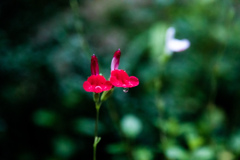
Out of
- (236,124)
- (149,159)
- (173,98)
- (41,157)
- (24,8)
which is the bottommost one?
(149,159)

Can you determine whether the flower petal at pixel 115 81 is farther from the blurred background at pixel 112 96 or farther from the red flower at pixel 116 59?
the blurred background at pixel 112 96

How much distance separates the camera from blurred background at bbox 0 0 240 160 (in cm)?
145

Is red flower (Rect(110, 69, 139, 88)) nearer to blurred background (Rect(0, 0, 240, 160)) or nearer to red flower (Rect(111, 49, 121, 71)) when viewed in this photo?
red flower (Rect(111, 49, 121, 71))

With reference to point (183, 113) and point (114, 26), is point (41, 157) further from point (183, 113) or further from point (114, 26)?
point (114, 26)

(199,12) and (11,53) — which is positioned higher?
(199,12)

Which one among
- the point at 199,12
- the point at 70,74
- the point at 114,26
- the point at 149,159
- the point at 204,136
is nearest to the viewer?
the point at 149,159

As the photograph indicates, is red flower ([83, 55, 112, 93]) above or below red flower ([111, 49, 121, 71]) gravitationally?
below

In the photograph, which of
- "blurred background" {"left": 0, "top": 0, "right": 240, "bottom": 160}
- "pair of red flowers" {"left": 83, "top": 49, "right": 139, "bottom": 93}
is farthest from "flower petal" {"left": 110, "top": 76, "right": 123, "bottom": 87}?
"blurred background" {"left": 0, "top": 0, "right": 240, "bottom": 160}

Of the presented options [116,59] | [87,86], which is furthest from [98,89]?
[116,59]

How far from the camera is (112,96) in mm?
1633

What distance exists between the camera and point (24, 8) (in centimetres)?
168

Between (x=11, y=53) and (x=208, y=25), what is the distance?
1362 mm

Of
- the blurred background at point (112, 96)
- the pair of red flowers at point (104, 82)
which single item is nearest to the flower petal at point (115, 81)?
the pair of red flowers at point (104, 82)

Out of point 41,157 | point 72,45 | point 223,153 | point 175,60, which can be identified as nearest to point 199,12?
point 175,60
